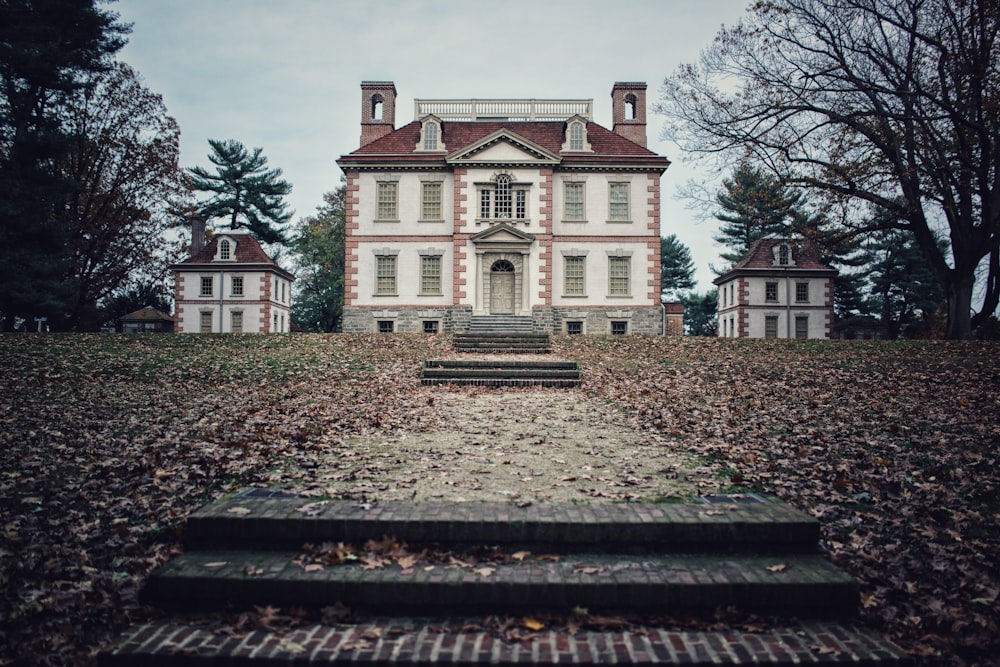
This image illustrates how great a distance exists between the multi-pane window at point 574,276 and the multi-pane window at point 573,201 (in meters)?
2.20

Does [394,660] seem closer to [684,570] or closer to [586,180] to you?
[684,570]

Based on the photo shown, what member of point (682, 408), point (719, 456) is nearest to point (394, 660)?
point (719, 456)

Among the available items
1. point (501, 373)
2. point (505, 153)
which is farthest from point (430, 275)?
point (501, 373)

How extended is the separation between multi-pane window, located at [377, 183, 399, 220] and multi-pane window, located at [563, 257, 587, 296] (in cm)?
914

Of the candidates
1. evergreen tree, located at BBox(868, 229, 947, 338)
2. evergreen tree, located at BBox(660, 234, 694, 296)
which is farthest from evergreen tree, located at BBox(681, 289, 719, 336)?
evergreen tree, located at BBox(868, 229, 947, 338)

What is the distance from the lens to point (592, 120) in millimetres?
31359

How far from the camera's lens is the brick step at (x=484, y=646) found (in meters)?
3.10

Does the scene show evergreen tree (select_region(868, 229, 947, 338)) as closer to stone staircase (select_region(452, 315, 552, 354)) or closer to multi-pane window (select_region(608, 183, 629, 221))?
multi-pane window (select_region(608, 183, 629, 221))

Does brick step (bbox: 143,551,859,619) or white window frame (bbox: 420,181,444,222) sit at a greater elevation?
white window frame (bbox: 420,181,444,222)

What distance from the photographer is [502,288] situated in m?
28.4

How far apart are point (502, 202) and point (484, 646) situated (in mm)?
25936

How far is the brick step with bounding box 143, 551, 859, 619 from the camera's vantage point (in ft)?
11.7

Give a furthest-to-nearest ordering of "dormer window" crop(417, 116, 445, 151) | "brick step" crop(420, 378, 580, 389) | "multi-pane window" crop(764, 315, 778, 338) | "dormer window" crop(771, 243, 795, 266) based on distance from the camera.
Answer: "multi-pane window" crop(764, 315, 778, 338) → "dormer window" crop(771, 243, 795, 266) → "dormer window" crop(417, 116, 445, 151) → "brick step" crop(420, 378, 580, 389)

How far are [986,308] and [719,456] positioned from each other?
68.3ft
